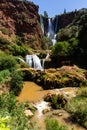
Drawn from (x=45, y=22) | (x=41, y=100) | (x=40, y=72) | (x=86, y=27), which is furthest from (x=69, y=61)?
(x=45, y=22)

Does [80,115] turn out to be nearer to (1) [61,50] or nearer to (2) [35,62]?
(1) [61,50]

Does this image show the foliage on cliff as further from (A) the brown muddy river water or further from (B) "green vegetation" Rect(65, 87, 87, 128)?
(B) "green vegetation" Rect(65, 87, 87, 128)

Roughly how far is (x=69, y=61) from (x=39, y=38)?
25.2 m

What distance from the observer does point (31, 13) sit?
54.6 metres

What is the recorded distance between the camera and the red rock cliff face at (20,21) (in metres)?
50.3

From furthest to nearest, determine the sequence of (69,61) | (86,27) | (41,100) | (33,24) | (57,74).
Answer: (33,24) < (86,27) < (69,61) < (57,74) < (41,100)

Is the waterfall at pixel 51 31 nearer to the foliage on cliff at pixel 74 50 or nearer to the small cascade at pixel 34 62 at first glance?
the foliage on cliff at pixel 74 50

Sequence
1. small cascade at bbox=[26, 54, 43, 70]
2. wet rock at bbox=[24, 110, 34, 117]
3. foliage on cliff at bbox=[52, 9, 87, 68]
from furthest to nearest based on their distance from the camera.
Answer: small cascade at bbox=[26, 54, 43, 70]
foliage on cliff at bbox=[52, 9, 87, 68]
wet rock at bbox=[24, 110, 34, 117]

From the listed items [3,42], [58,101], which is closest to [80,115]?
[58,101]

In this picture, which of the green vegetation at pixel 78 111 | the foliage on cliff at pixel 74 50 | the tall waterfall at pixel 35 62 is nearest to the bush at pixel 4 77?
the green vegetation at pixel 78 111

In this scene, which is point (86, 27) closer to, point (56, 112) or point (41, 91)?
point (41, 91)

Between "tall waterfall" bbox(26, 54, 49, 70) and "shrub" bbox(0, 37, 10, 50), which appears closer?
"tall waterfall" bbox(26, 54, 49, 70)

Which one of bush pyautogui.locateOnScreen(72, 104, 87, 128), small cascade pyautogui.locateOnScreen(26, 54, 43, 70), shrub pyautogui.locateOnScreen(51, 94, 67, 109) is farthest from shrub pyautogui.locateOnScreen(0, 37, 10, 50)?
bush pyautogui.locateOnScreen(72, 104, 87, 128)

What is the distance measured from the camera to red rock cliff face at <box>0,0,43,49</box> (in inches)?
1982
